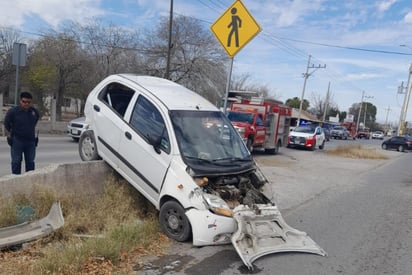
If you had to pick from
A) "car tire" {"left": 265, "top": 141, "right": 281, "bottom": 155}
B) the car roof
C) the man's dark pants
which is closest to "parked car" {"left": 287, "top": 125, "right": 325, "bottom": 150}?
"car tire" {"left": 265, "top": 141, "right": 281, "bottom": 155}

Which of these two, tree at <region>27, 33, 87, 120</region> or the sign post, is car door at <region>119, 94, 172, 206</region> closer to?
the sign post

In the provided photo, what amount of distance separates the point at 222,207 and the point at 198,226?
0.39m

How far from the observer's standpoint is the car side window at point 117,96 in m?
6.38

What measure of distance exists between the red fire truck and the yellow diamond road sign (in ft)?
29.5

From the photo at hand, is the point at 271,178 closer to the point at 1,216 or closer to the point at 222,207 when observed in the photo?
the point at 222,207

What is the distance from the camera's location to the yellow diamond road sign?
24.2ft

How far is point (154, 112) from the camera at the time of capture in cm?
593

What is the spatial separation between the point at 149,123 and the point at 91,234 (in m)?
1.80

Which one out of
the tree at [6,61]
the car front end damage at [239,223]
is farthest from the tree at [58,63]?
the car front end damage at [239,223]

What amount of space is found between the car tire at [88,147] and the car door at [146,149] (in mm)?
868

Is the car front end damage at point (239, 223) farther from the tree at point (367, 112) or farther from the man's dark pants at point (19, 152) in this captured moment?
the tree at point (367, 112)

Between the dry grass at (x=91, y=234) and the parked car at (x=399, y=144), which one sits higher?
the dry grass at (x=91, y=234)

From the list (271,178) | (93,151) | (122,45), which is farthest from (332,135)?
(93,151)

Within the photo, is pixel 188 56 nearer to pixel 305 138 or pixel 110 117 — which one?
pixel 305 138
